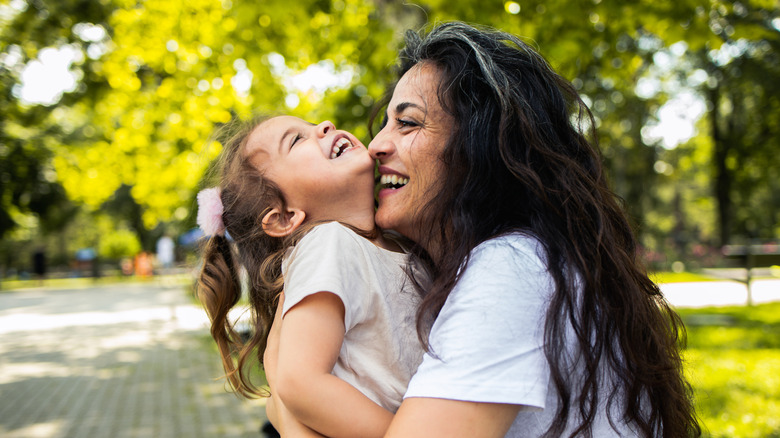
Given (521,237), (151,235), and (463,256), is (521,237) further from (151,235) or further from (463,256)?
(151,235)

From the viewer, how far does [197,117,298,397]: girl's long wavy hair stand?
2.01m

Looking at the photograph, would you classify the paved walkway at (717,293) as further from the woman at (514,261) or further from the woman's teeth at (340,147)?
the woman at (514,261)

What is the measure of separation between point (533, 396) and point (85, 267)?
4140cm

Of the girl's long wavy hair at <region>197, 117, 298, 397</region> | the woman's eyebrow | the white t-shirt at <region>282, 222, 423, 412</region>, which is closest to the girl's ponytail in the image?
the girl's long wavy hair at <region>197, 117, 298, 397</region>

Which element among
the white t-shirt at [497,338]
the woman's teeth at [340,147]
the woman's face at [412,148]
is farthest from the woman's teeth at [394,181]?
the white t-shirt at [497,338]

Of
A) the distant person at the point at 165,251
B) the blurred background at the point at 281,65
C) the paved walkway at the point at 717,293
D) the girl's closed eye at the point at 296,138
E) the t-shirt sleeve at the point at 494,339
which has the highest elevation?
the blurred background at the point at 281,65

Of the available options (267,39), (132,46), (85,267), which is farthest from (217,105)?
(85,267)

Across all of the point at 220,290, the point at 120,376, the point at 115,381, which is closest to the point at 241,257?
the point at 220,290

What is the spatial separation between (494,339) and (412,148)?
0.68 metres

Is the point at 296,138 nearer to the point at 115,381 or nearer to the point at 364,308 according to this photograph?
the point at 364,308

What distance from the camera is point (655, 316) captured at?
1557mm

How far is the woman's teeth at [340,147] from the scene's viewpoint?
2029mm

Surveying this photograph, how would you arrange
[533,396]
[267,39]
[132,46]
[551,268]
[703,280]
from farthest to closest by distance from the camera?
[703,280] < [132,46] < [267,39] < [551,268] < [533,396]

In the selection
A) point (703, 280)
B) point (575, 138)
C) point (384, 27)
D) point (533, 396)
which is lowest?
point (703, 280)
